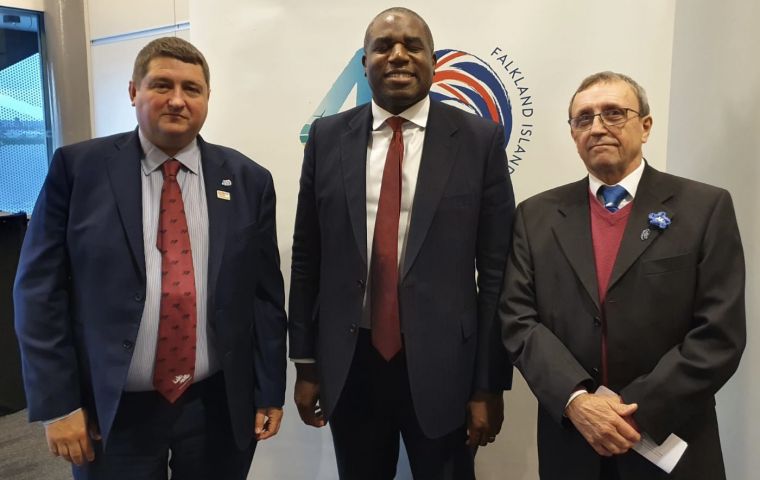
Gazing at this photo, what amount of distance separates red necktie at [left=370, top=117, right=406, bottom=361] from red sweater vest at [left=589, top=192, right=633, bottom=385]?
53 cm

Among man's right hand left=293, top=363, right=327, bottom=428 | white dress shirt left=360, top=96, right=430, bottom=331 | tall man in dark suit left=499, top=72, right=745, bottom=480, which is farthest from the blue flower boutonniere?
man's right hand left=293, top=363, right=327, bottom=428

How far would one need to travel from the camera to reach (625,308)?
1505 millimetres

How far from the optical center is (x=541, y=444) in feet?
5.57

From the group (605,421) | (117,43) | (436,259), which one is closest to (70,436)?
(436,259)

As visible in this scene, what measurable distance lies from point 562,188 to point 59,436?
1.49 meters

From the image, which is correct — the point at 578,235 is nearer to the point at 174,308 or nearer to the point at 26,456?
the point at 174,308

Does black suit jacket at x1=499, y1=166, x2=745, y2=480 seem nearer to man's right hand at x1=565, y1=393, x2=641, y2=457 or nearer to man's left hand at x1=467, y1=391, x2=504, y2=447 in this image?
man's right hand at x1=565, y1=393, x2=641, y2=457

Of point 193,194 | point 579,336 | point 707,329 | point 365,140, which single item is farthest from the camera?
point 365,140

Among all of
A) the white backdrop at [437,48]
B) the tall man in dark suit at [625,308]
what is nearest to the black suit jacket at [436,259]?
the tall man in dark suit at [625,308]

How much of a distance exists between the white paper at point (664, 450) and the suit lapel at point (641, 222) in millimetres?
381

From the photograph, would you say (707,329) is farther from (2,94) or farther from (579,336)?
(2,94)

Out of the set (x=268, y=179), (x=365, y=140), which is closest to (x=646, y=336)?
(x=365, y=140)

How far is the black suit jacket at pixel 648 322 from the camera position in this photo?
144 centimetres

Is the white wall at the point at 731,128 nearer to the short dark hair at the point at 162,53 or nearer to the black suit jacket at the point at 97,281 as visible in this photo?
the black suit jacket at the point at 97,281
